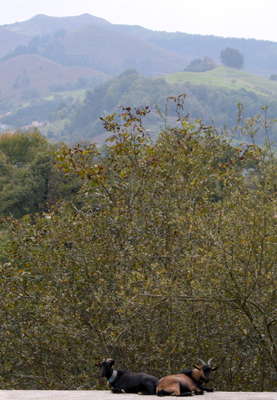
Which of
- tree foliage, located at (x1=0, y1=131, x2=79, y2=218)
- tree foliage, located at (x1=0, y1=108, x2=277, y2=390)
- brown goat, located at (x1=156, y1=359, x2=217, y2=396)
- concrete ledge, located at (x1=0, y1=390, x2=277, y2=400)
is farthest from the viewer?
tree foliage, located at (x1=0, y1=131, x2=79, y2=218)

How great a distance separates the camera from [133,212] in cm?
1766

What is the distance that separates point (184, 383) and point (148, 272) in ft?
20.8

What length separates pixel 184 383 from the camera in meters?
9.23

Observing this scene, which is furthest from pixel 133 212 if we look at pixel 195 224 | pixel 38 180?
pixel 38 180

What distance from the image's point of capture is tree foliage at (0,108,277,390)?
1288cm

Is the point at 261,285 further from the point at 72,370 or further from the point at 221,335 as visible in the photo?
the point at 72,370

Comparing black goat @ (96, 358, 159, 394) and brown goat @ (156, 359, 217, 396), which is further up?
brown goat @ (156, 359, 217, 396)

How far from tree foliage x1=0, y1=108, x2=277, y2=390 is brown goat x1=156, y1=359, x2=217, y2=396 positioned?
280 centimetres

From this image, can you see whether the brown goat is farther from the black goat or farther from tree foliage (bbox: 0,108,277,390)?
tree foliage (bbox: 0,108,277,390)

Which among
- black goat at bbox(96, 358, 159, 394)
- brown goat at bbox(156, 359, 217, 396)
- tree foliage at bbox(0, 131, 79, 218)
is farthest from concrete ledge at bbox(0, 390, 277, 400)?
tree foliage at bbox(0, 131, 79, 218)

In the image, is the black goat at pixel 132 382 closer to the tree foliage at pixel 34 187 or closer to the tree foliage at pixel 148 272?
the tree foliage at pixel 148 272

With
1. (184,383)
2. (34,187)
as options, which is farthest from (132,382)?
(34,187)

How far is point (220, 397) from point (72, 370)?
8916 millimetres

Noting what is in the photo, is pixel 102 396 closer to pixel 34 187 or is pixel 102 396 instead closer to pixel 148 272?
pixel 148 272
